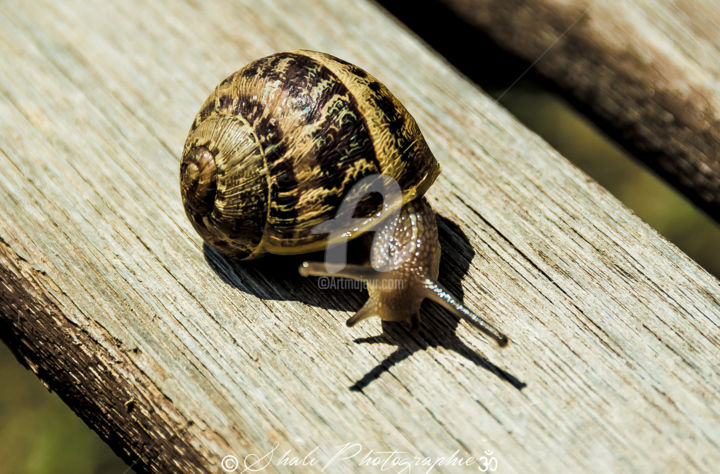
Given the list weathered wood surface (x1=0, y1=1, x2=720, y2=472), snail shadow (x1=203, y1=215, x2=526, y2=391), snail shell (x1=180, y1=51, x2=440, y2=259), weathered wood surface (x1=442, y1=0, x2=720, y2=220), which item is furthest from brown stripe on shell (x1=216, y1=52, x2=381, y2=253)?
weathered wood surface (x1=442, y1=0, x2=720, y2=220)

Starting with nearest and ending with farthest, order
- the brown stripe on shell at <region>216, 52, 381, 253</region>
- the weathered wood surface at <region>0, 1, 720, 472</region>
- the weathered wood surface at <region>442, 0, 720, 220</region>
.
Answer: the weathered wood surface at <region>0, 1, 720, 472</region>
the brown stripe on shell at <region>216, 52, 381, 253</region>
the weathered wood surface at <region>442, 0, 720, 220</region>

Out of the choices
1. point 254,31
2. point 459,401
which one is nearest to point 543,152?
point 459,401

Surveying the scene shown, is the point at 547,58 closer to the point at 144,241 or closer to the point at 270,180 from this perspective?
the point at 270,180

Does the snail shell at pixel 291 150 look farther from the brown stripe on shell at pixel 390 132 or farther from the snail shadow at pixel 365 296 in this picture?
the snail shadow at pixel 365 296

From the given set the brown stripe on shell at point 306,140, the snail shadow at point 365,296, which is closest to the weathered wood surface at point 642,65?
the snail shadow at point 365,296

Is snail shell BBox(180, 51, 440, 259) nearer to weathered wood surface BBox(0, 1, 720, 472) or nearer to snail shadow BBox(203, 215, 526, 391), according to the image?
snail shadow BBox(203, 215, 526, 391)

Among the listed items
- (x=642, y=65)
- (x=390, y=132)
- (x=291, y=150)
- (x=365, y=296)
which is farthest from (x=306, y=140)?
(x=642, y=65)

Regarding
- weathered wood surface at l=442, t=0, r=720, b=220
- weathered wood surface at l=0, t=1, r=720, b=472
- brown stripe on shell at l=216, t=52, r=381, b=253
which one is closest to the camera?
weathered wood surface at l=0, t=1, r=720, b=472
